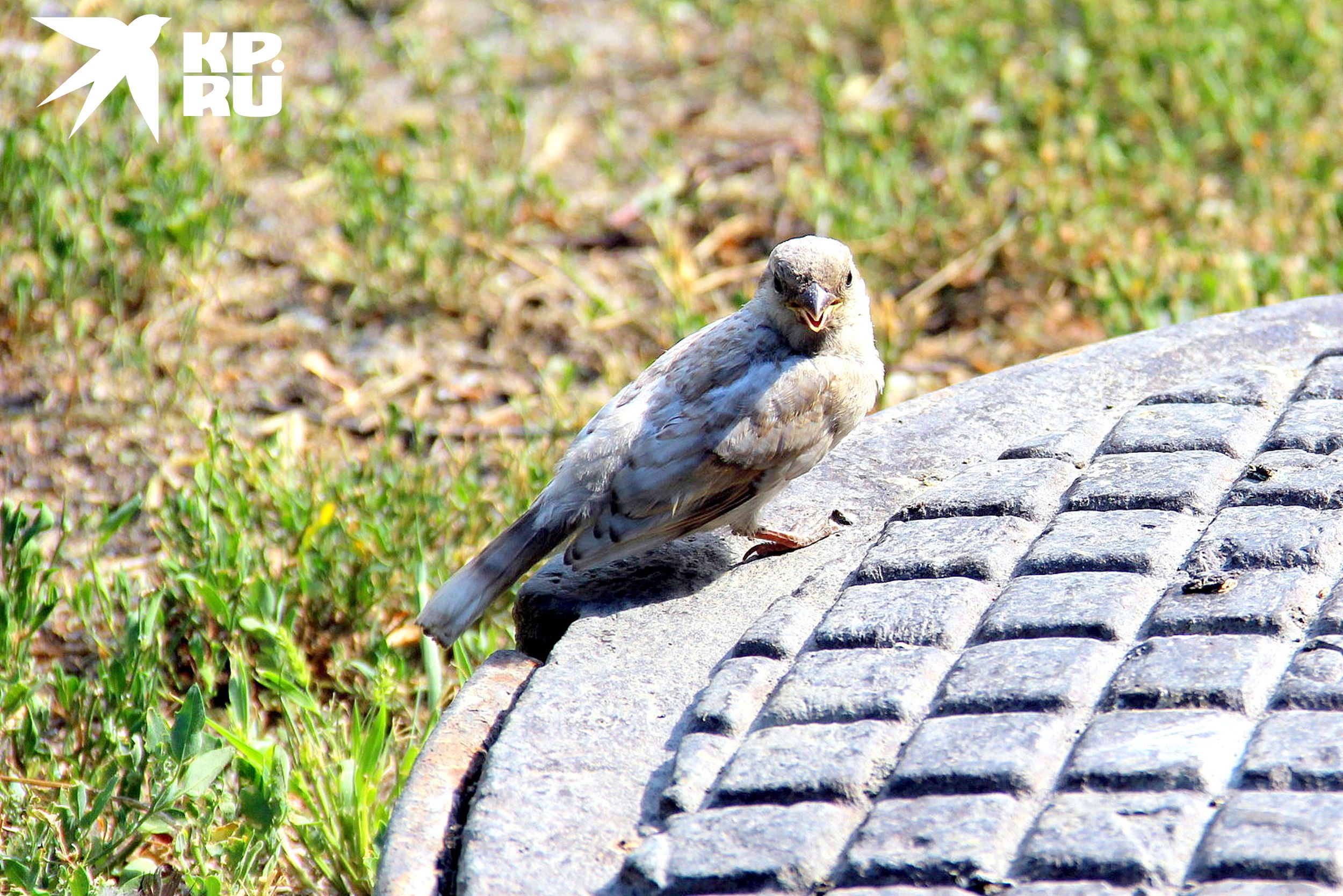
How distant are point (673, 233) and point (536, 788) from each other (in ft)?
10.8

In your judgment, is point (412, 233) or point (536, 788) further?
point (412, 233)

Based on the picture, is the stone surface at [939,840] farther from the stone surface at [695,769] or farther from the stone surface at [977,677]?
the stone surface at [695,769]

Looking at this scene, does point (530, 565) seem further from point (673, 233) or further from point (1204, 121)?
point (1204, 121)

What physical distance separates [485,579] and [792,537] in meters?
0.61

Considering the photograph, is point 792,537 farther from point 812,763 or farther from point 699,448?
point 812,763

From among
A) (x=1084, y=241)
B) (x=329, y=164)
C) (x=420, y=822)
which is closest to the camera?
(x=420, y=822)

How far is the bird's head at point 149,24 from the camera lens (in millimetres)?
5730

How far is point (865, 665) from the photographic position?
2.33 meters

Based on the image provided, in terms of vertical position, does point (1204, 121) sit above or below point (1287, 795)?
above

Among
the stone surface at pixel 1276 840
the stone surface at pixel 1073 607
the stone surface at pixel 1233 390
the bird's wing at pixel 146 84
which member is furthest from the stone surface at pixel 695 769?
the bird's wing at pixel 146 84

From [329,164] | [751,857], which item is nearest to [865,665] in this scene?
[751,857]

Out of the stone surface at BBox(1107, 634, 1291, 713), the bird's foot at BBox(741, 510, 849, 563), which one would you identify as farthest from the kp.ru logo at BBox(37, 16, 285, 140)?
the stone surface at BBox(1107, 634, 1291, 713)

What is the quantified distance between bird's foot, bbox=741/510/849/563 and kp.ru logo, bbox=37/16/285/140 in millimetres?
3296

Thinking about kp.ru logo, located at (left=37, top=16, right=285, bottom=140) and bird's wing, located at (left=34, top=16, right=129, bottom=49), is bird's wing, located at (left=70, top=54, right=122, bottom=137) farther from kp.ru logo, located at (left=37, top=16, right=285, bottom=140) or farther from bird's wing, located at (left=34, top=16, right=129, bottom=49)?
bird's wing, located at (left=34, top=16, right=129, bottom=49)
